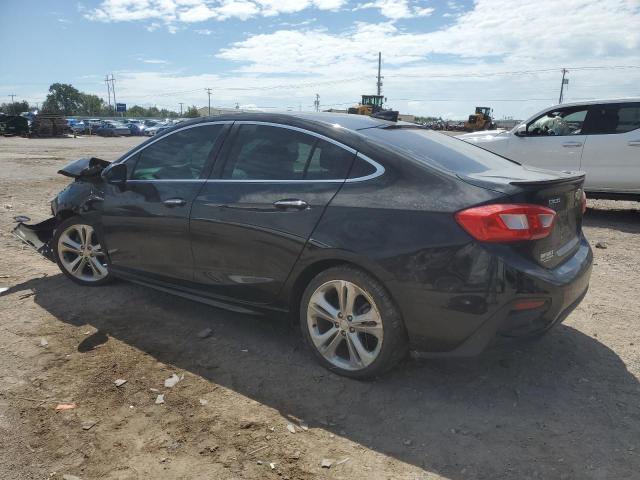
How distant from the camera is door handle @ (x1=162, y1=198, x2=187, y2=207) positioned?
3.83 m

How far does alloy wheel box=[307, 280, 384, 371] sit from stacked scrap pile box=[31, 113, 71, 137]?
136 feet

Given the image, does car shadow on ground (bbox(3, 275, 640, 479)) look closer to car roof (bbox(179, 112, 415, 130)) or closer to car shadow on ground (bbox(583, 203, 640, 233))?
car roof (bbox(179, 112, 415, 130))

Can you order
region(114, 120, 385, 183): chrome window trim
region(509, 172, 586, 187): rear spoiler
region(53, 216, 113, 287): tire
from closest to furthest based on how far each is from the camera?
1. region(509, 172, 586, 187): rear spoiler
2. region(114, 120, 385, 183): chrome window trim
3. region(53, 216, 113, 287): tire

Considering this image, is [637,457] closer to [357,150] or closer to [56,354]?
[357,150]

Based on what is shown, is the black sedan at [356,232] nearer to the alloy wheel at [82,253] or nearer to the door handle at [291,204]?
the door handle at [291,204]

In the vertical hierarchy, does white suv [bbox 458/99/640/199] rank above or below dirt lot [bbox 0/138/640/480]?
above

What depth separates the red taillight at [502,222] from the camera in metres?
2.69

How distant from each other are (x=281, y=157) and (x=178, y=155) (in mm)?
1028

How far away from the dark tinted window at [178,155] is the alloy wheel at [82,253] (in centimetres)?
86

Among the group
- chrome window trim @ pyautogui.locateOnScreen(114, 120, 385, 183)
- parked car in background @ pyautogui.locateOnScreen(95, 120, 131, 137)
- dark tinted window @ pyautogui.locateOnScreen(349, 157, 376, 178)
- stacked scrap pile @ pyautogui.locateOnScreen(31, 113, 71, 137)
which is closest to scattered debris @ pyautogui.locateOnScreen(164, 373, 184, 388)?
chrome window trim @ pyautogui.locateOnScreen(114, 120, 385, 183)

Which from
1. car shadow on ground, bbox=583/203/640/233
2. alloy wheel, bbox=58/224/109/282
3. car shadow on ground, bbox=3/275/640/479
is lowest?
car shadow on ground, bbox=3/275/640/479

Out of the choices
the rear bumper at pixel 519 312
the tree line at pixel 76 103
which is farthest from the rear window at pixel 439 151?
the tree line at pixel 76 103

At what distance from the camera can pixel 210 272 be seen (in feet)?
12.2

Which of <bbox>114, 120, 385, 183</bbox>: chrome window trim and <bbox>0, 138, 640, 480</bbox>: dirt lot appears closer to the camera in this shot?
<bbox>0, 138, 640, 480</bbox>: dirt lot
